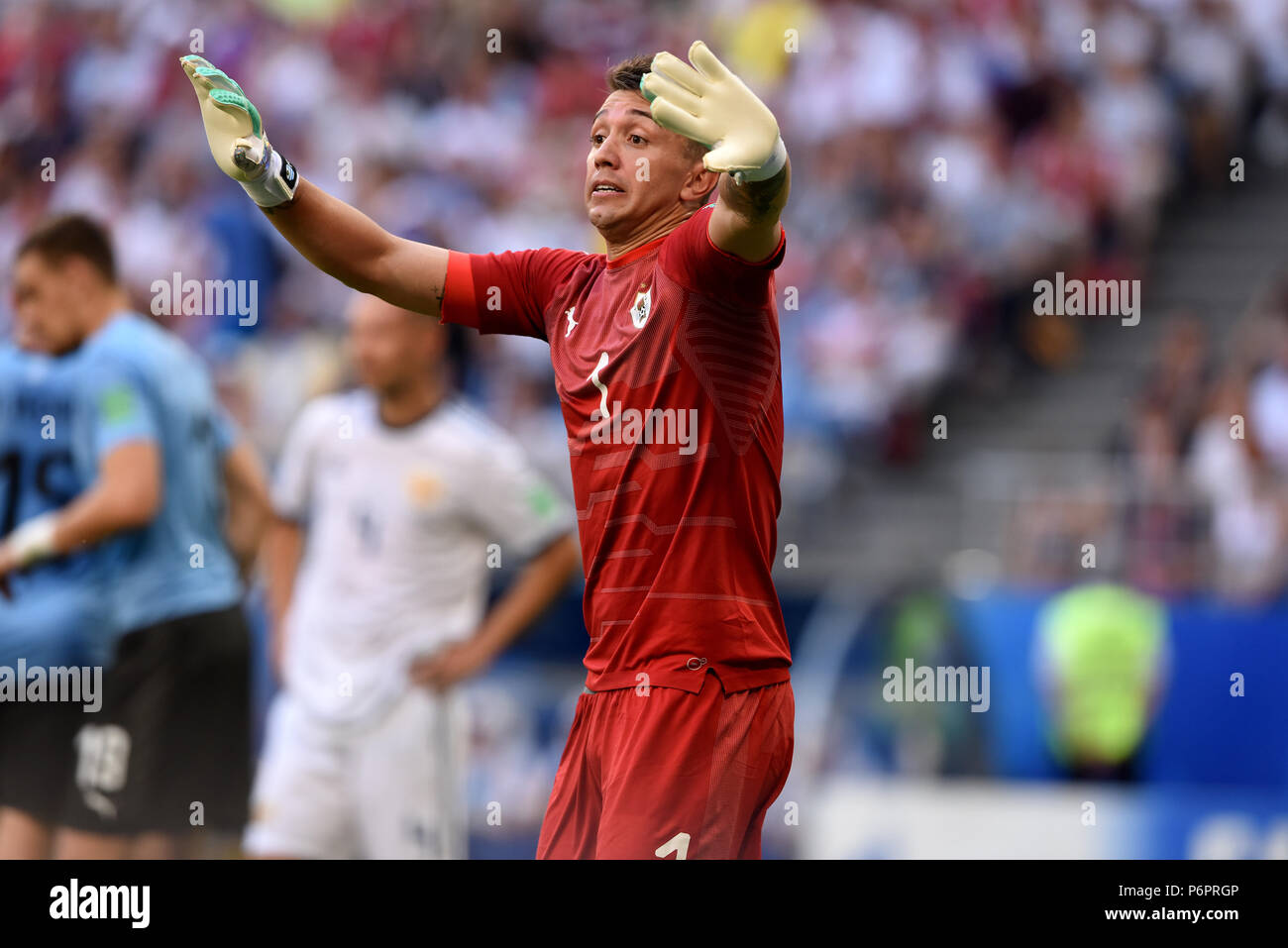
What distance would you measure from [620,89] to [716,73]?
586 mm

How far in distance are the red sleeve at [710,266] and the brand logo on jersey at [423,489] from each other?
3537 mm

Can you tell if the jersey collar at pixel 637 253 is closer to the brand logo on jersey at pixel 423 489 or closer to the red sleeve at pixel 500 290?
the red sleeve at pixel 500 290

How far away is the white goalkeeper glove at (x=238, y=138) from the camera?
14.1 feet

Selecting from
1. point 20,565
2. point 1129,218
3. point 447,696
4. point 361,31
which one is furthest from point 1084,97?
point 20,565

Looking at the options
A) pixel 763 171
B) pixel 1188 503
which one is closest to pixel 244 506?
pixel 763 171

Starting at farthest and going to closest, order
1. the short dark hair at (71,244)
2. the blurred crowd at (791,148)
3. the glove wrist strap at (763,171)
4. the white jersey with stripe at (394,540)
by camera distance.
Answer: the blurred crowd at (791,148) → the white jersey with stripe at (394,540) → the short dark hair at (71,244) → the glove wrist strap at (763,171)

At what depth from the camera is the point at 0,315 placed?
Result: 12.3 meters

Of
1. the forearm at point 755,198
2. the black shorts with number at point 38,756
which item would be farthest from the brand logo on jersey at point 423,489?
the forearm at point 755,198

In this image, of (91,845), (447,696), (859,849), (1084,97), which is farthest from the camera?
(1084,97)

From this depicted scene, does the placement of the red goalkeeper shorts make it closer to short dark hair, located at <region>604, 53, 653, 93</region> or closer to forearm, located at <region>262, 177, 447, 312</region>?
forearm, located at <region>262, 177, 447, 312</region>

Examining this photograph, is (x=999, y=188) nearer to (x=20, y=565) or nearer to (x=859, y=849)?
(x=859, y=849)

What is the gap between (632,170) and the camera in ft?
14.0

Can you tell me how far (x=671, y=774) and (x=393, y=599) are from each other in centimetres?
359

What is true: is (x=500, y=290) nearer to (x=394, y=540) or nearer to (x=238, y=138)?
(x=238, y=138)
